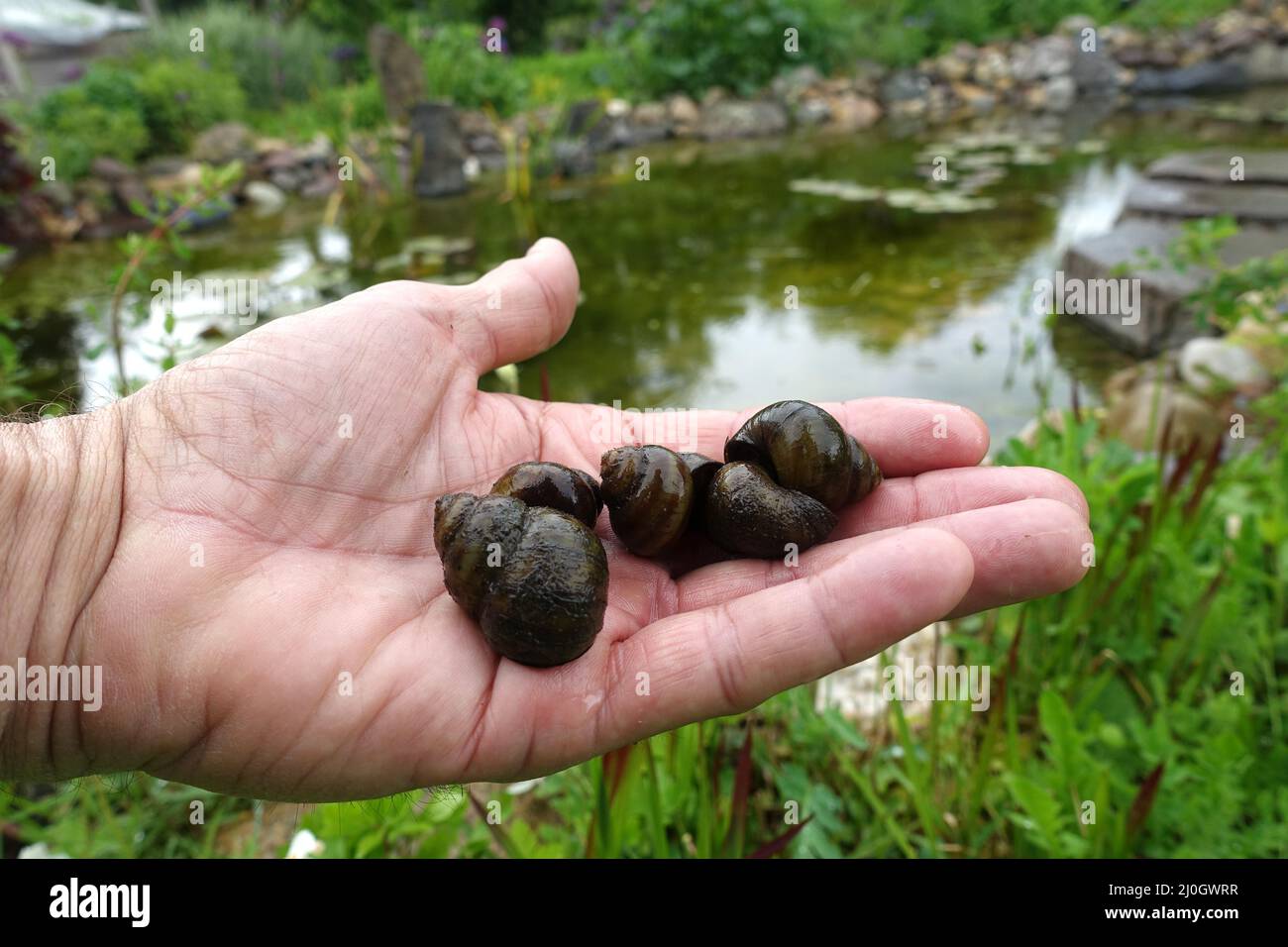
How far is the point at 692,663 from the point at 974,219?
29.4 ft

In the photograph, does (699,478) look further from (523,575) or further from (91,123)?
(91,123)

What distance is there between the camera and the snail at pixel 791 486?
2.49 metres

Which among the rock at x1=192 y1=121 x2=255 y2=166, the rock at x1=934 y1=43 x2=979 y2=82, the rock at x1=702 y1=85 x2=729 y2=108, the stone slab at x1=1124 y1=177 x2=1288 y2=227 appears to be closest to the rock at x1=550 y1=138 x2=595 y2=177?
the rock at x1=702 y1=85 x2=729 y2=108

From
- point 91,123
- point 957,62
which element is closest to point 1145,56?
point 957,62

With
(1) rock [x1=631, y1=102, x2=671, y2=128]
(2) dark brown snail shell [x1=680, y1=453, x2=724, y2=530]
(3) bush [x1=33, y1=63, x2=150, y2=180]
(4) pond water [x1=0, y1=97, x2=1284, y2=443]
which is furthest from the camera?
(1) rock [x1=631, y1=102, x2=671, y2=128]

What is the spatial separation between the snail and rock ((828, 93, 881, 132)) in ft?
49.8

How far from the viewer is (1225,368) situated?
5.59 m

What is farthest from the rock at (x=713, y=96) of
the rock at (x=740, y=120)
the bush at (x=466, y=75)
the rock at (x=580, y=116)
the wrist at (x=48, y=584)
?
the wrist at (x=48, y=584)

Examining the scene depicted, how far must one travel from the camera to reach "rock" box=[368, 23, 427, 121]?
520 inches

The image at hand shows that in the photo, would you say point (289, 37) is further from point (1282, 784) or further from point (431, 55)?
point (1282, 784)

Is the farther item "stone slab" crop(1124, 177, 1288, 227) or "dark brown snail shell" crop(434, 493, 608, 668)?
"stone slab" crop(1124, 177, 1288, 227)

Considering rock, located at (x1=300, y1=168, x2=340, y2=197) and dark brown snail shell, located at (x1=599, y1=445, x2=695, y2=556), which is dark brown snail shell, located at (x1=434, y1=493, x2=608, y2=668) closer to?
dark brown snail shell, located at (x1=599, y1=445, x2=695, y2=556)

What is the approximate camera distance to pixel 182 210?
3.81m

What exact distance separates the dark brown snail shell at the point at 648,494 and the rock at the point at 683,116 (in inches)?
576
